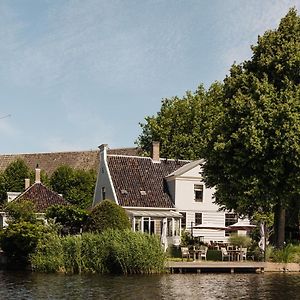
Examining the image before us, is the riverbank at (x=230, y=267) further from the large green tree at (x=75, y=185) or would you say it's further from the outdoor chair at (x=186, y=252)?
the large green tree at (x=75, y=185)

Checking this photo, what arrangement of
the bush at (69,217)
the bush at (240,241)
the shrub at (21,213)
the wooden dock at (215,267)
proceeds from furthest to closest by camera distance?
1. the bush at (240,241)
2. the bush at (69,217)
3. the shrub at (21,213)
4. the wooden dock at (215,267)

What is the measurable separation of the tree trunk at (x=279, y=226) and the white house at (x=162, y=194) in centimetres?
1019

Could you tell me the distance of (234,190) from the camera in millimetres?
38656

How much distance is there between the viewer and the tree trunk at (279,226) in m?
38.8

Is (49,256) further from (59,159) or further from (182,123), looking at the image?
(59,159)

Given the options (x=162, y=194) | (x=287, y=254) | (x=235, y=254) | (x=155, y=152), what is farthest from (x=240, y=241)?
(x=155, y=152)

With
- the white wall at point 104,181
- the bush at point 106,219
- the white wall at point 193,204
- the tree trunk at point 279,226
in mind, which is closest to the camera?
the bush at point 106,219

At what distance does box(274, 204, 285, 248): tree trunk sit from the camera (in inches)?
1527

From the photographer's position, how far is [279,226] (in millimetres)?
39156

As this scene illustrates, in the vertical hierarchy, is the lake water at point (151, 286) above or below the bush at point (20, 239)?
below

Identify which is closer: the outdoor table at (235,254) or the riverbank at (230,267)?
the riverbank at (230,267)

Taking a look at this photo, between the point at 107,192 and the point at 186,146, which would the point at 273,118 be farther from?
the point at 186,146

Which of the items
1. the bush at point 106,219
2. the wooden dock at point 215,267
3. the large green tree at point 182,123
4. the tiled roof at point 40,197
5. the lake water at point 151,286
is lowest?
the lake water at point 151,286

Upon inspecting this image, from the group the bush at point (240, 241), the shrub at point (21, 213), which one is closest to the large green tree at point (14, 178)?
the shrub at point (21, 213)
